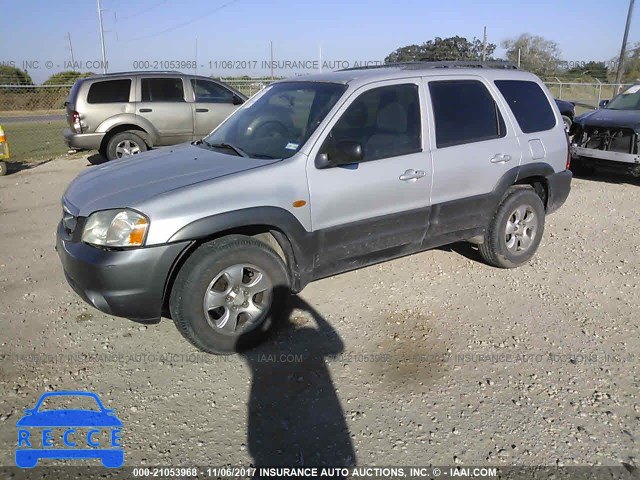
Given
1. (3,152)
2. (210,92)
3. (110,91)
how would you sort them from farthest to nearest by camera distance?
(210,92) → (3,152) → (110,91)

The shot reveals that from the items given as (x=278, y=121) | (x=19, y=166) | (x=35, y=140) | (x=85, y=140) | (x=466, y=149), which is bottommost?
(x=19, y=166)

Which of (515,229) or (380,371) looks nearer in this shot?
(380,371)

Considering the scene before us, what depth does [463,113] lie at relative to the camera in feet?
14.6

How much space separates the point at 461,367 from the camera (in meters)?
3.45

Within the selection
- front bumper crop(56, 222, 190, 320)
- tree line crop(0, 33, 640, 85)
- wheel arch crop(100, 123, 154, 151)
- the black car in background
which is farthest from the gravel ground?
tree line crop(0, 33, 640, 85)

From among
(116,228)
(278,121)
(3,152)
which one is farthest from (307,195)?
(3,152)

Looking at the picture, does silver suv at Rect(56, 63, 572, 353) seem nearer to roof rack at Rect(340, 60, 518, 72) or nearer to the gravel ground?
roof rack at Rect(340, 60, 518, 72)

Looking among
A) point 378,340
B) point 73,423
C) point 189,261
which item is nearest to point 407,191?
point 378,340

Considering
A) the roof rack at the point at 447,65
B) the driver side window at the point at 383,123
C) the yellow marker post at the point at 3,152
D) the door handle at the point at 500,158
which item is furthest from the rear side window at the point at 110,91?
the door handle at the point at 500,158

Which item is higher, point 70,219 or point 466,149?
point 466,149

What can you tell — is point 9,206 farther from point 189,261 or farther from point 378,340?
point 378,340

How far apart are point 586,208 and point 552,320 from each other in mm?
3996

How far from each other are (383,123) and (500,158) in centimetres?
126

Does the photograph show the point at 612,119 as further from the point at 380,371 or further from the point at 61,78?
the point at 61,78
